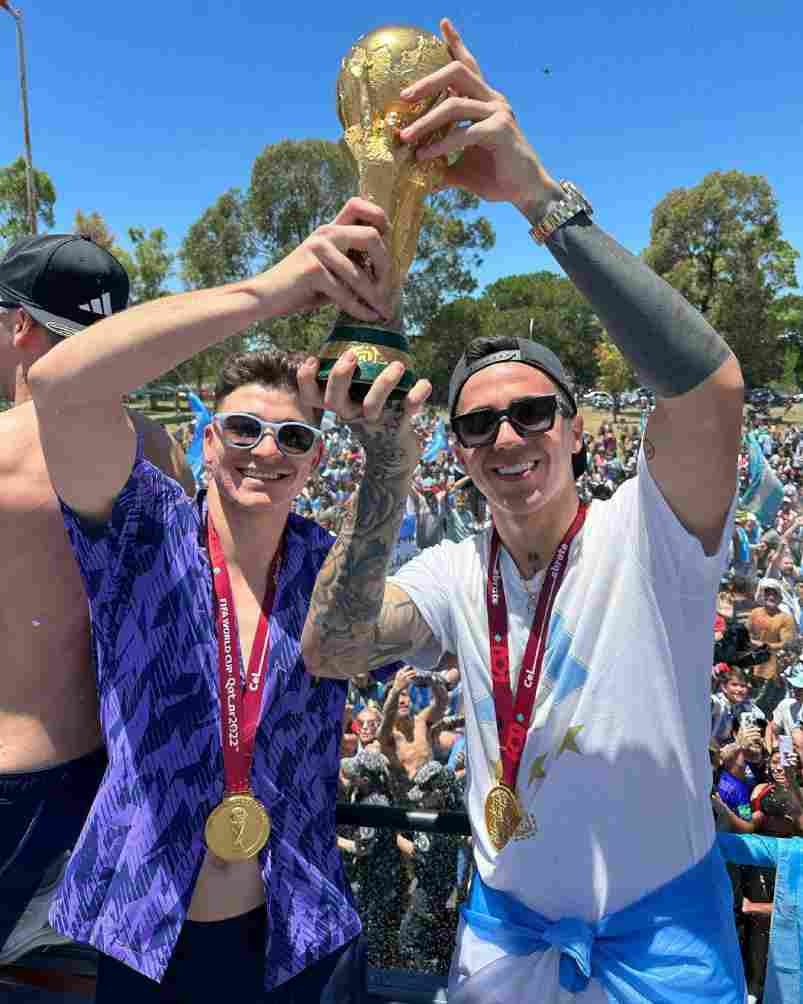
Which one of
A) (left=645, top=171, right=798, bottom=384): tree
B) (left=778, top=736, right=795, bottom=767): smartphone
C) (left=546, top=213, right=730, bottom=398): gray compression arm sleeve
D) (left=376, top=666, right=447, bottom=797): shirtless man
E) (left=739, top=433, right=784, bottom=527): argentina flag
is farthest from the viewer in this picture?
(left=645, top=171, right=798, bottom=384): tree

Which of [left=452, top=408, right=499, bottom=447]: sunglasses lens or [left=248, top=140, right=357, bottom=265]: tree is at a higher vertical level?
[left=248, top=140, right=357, bottom=265]: tree

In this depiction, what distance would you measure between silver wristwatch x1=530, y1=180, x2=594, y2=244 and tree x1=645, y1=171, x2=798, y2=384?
42.6 metres

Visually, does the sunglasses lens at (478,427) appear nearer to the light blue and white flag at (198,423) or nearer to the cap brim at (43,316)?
the cap brim at (43,316)

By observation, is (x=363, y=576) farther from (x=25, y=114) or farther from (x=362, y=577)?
(x=25, y=114)

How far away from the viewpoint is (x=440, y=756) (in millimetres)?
4773

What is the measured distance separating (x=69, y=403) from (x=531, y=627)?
1.00 metres

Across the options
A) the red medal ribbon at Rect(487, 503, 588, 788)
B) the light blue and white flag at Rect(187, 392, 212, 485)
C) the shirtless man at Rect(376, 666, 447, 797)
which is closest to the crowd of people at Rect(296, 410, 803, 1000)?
the shirtless man at Rect(376, 666, 447, 797)

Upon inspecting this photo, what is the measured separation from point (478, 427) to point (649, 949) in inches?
41.7

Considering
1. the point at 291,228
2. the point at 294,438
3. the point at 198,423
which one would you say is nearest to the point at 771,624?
the point at 198,423

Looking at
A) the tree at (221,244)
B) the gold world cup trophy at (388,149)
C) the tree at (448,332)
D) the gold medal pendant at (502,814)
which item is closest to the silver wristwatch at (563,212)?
the gold world cup trophy at (388,149)

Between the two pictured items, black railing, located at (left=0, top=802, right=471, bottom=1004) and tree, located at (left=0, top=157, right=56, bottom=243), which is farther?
tree, located at (left=0, top=157, right=56, bottom=243)

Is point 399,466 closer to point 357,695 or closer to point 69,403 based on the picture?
point 69,403

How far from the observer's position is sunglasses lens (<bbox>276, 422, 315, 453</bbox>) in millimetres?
1735

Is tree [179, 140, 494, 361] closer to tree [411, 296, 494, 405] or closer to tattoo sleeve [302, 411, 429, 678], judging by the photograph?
tree [411, 296, 494, 405]
